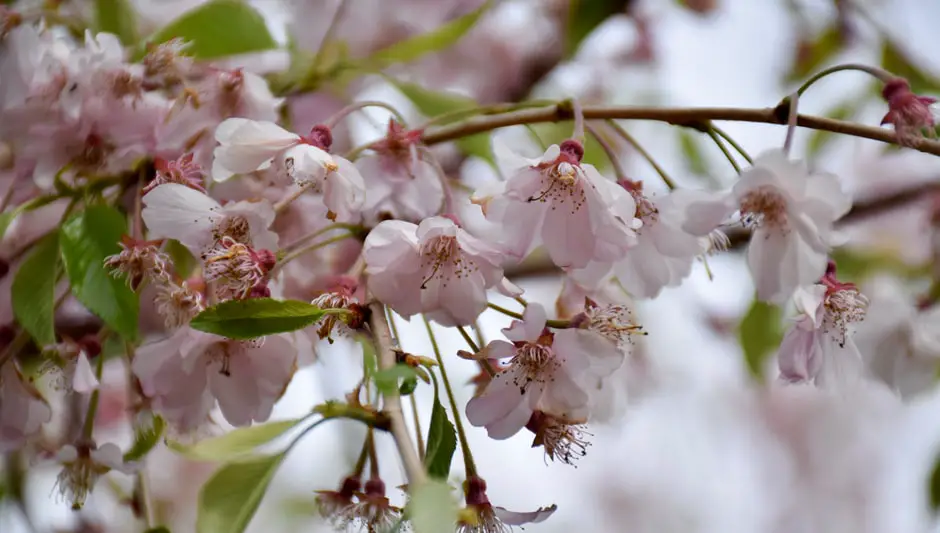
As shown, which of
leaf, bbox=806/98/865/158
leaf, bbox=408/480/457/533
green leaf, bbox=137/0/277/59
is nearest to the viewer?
leaf, bbox=408/480/457/533

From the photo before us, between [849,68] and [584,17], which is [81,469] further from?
[584,17]

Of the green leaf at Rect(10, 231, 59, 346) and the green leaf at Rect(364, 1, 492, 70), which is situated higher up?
the green leaf at Rect(364, 1, 492, 70)

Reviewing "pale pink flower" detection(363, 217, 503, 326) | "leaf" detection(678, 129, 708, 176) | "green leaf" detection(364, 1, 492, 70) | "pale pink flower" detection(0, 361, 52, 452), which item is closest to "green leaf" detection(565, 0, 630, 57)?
"green leaf" detection(364, 1, 492, 70)

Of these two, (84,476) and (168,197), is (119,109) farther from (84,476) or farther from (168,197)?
(84,476)

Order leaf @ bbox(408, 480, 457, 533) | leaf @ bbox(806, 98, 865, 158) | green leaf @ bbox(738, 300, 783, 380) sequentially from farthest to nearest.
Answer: leaf @ bbox(806, 98, 865, 158) < green leaf @ bbox(738, 300, 783, 380) < leaf @ bbox(408, 480, 457, 533)

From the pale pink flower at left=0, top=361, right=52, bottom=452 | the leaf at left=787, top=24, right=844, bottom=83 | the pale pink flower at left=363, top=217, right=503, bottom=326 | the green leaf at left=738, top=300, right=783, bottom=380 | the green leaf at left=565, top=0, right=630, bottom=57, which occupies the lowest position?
the pale pink flower at left=0, top=361, right=52, bottom=452

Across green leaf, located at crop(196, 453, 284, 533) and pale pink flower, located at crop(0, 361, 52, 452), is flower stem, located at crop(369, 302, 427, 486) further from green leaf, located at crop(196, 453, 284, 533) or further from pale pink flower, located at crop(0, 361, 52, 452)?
pale pink flower, located at crop(0, 361, 52, 452)

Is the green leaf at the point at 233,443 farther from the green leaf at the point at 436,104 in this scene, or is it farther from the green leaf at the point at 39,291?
the green leaf at the point at 436,104

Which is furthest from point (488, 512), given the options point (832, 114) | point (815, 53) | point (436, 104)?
point (815, 53)
